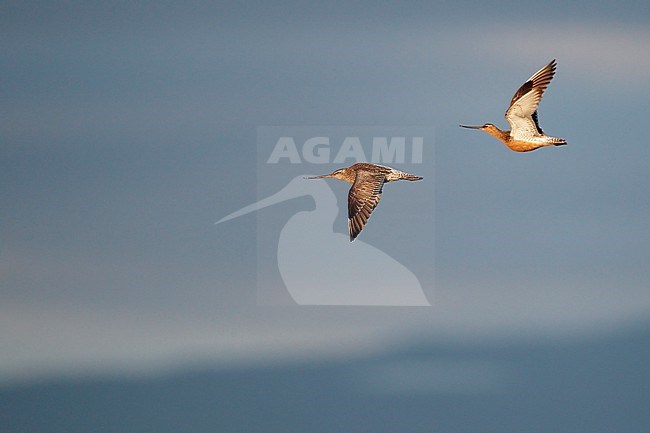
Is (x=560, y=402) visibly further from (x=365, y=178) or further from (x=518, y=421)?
(x=365, y=178)

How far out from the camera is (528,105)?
18141 millimetres

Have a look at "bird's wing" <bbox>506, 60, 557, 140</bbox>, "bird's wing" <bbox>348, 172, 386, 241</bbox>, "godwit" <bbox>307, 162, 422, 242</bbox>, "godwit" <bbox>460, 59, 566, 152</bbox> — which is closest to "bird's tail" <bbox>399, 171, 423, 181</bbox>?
"godwit" <bbox>307, 162, 422, 242</bbox>

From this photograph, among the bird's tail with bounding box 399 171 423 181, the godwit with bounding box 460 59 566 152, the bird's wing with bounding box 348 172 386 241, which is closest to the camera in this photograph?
the godwit with bounding box 460 59 566 152

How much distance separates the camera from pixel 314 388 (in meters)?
96.5

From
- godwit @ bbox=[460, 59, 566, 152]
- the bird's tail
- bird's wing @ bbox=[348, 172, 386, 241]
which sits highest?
godwit @ bbox=[460, 59, 566, 152]

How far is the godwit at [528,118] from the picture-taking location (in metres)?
17.9

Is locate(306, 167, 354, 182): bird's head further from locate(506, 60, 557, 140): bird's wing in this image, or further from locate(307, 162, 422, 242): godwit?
locate(506, 60, 557, 140): bird's wing

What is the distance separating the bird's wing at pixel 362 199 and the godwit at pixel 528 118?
67.8 inches

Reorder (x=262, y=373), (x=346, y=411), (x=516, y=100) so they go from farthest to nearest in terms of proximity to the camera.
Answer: (x=262, y=373), (x=346, y=411), (x=516, y=100)

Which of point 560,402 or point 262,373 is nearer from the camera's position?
point 560,402

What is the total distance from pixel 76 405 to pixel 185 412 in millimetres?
8482

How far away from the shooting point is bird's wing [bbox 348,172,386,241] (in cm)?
1839

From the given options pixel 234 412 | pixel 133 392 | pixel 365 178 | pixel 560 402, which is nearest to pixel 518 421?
pixel 560 402

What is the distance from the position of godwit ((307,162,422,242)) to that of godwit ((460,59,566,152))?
1.74 meters
